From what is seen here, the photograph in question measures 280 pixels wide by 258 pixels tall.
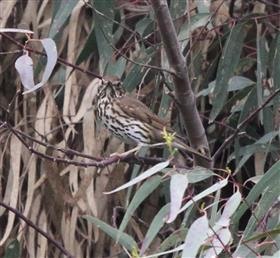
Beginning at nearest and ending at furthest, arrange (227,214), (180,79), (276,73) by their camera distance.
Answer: (227,214) < (180,79) < (276,73)

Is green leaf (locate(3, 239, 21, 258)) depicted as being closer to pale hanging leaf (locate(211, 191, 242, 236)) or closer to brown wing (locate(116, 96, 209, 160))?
brown wing (locate(116, 96, 209, 160))

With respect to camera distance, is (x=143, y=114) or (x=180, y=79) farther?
(x=143, y=114)

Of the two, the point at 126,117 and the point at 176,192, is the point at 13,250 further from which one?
the point at 176,192

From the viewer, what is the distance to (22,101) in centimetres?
311

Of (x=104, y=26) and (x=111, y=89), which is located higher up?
(x=104, y=26)

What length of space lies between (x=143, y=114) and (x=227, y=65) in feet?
0.78

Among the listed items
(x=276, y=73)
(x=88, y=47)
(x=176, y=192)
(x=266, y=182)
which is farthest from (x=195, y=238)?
(x=88, y=47)

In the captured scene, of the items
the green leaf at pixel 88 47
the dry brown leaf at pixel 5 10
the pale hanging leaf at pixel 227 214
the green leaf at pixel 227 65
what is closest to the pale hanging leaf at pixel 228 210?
the pale hanging leaf at pixel 227 214

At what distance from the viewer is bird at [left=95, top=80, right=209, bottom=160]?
2.64 m

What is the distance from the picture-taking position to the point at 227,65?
2.63 metres

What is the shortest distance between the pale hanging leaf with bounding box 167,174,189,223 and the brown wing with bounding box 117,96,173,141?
39.2 inches

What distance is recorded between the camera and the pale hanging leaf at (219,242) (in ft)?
5.23

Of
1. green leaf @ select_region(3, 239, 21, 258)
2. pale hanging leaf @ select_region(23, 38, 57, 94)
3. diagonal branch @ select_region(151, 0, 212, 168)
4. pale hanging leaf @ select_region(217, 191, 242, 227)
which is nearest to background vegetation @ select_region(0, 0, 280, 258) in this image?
green leaf @ select_region(3, 239, 21, 258)

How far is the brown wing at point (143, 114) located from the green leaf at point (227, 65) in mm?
137
